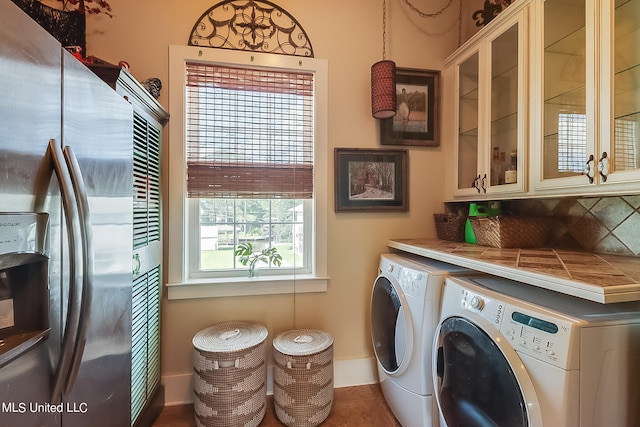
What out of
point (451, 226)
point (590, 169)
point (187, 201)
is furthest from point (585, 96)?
point (187, 201)

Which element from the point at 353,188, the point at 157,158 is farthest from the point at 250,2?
the point at 353,188

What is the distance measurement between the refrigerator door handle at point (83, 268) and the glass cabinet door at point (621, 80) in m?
1.77

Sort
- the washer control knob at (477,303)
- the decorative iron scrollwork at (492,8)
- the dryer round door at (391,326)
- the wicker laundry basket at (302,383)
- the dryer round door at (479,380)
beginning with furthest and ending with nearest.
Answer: the decorative iron scrollwork at (492,8) < the wicker laundry basket at (302,383) < the dryer round door at (391,326) < the washer control knob at (477,303) < the dryer round door at (479,380)

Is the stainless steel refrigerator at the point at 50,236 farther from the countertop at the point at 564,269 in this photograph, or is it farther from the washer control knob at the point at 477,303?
the countertop at the point at 564,269

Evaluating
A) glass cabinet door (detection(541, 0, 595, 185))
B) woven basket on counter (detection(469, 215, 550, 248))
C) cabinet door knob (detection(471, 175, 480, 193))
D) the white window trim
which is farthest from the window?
the white window trim

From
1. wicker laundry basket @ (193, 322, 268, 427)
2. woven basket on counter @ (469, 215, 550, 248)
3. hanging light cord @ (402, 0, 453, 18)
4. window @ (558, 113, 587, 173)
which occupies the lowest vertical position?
wicker laundry basket @ (193, 322, 268, 427)

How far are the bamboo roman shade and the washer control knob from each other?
120cm

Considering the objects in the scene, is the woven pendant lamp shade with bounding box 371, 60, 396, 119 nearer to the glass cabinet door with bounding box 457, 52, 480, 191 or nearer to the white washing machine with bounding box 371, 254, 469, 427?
the glass cabinet door with bounding box 457, 52, 480, 191

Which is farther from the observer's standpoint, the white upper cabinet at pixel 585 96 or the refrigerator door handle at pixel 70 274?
the white upper cabinet at pixel 585 96

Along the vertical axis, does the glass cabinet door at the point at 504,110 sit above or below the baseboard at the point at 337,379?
above

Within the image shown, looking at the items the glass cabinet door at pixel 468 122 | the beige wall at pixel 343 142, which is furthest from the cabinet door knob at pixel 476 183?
the beige wall at pixel 343 142

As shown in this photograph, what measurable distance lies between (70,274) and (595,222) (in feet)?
7.10

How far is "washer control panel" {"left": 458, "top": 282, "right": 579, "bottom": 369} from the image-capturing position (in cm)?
79

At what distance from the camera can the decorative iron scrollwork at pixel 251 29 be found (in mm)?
1818
